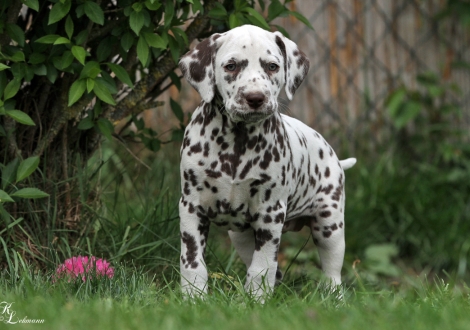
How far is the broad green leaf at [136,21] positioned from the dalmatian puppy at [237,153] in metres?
0.28

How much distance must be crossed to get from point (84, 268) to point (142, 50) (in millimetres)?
1143

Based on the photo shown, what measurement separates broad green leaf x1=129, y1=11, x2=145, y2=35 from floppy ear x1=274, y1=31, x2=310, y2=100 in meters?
0.68

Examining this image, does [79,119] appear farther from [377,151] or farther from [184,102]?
[377,151]

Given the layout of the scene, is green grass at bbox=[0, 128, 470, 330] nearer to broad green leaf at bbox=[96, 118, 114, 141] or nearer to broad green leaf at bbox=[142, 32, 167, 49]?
broad green leaf at bbox=[96, 118, 114, 141]

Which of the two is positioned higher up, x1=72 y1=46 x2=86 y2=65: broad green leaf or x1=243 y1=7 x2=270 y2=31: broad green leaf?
x1=243 y1=7 x2=270 y2=31: broad green leaf

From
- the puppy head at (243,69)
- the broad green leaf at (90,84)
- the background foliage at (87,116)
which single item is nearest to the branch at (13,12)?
the background foliage at (87,116)

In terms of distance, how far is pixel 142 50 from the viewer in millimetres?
3826

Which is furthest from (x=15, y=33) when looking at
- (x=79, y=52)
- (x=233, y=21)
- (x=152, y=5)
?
(x=233, y=21)

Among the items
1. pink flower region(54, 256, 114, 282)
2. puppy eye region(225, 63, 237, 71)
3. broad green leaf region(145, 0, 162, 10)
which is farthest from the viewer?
broad green leaf region(145, 0, 162, 10)

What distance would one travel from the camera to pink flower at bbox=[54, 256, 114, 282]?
366 cm

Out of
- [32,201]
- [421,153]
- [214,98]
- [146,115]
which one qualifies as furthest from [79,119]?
[421,153]

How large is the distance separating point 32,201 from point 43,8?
1.12m

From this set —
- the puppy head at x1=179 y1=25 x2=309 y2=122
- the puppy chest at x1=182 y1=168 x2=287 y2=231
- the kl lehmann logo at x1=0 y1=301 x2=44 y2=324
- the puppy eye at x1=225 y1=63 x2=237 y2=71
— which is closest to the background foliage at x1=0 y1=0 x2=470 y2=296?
the puppy head at x1=179 y1=25 x2=309 y2=122

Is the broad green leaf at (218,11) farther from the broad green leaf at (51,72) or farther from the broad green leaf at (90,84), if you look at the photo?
the broad green leaf at (51,72)
